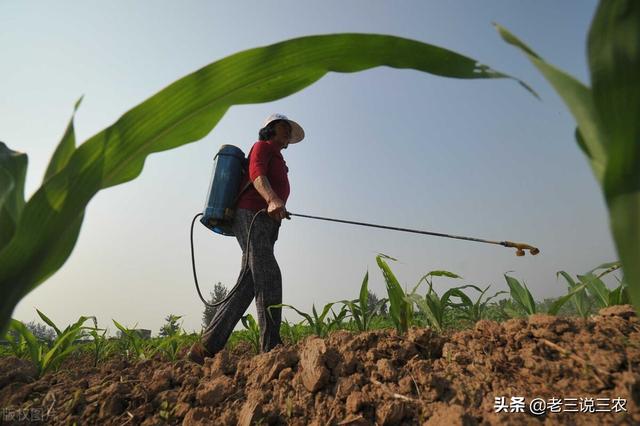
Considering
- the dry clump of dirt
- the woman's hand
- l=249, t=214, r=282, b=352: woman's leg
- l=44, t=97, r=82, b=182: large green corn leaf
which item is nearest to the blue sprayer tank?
l=249, t=214, r=282, b=352: woman's leg

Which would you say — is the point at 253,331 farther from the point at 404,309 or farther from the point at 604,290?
the point at 604,290

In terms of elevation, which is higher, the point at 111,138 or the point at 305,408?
the point at 111,138

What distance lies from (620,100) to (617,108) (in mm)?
17

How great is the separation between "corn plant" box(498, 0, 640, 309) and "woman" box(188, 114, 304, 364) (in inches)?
80.6

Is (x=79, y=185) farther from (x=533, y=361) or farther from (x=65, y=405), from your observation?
(x=533, y=361)

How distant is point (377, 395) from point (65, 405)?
1.41 meters

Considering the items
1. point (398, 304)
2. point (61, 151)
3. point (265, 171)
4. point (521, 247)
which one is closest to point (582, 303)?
point (521, 247)

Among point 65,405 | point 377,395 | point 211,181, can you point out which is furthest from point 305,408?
point 211,181

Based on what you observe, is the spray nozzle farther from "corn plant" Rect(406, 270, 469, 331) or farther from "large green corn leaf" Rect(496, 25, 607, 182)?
"large green corn leaf" Rect(496, 25, 607, 182)

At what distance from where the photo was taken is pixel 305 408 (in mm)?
1323

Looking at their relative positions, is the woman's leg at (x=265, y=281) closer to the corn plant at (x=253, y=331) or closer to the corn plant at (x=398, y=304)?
the corn plant at (x=253, y=331)

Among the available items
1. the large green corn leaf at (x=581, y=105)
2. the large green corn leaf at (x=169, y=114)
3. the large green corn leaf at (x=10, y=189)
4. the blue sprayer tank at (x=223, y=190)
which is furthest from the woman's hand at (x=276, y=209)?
the large green corn leaf at (x=581, y=105)

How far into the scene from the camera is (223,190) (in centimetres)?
304

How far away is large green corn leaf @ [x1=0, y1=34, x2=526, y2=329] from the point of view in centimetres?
95
